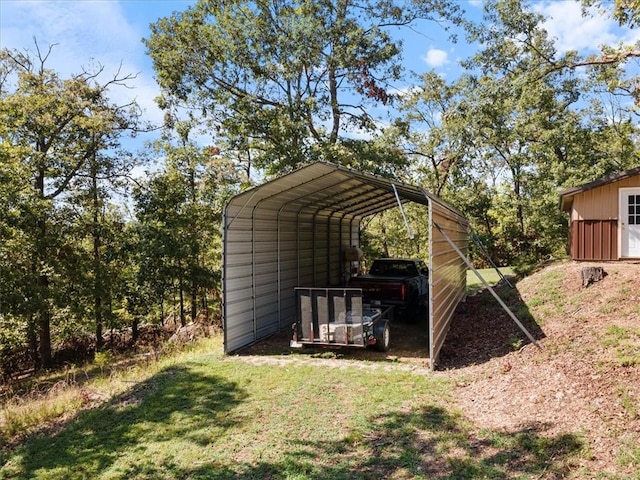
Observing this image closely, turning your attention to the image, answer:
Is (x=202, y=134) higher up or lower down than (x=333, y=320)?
higher up

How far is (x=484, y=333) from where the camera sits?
9.46m

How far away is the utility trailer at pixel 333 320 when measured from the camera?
8227 millimetres

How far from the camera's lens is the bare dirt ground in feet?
15.3

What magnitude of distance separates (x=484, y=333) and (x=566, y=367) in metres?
3.21

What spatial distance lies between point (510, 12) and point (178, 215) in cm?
1487

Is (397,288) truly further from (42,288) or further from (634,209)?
(42,288)

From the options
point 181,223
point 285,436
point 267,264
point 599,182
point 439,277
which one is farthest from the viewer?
point 181,223

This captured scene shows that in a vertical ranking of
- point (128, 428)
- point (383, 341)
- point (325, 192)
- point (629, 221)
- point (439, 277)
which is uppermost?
point (325, 192)

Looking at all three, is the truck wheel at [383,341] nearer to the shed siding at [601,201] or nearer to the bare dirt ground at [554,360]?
the bare dirt ground at [554,360]

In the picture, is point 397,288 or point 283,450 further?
point 397,288

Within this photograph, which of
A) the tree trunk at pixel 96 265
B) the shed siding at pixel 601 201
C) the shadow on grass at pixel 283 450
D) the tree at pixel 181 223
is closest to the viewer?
the shadow on grass at pixel 283 450

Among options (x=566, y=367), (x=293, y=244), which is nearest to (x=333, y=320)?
(x=566, y=367)

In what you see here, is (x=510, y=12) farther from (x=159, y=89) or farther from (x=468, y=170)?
(x=159, y=89)

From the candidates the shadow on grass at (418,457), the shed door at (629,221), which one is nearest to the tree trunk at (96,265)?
the shadow on grass at (418,457)
